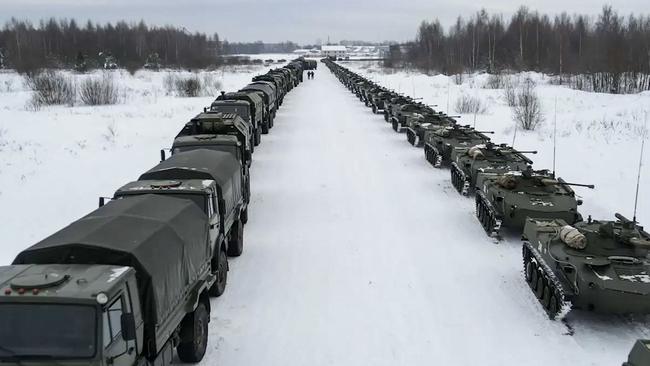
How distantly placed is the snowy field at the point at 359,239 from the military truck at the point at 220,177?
786 millimetres

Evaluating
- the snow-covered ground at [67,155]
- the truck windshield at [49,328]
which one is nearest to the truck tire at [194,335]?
the truck windshield at [49,328]

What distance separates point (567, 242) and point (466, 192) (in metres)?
7.25

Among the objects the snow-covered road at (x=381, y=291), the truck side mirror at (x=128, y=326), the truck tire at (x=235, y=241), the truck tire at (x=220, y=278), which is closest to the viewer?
the truck side mirror at (x=128, y=326)

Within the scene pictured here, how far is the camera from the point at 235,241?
12352mm

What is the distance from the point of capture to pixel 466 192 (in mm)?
17078

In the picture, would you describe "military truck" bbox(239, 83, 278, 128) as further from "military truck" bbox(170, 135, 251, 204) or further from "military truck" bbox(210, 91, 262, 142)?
"military truck" bbox(170, 135, 251, 204)

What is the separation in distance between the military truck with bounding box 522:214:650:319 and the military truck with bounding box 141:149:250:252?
17.5ft

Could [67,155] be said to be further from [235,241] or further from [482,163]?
[482,163]

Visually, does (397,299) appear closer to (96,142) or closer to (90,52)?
(96,142)

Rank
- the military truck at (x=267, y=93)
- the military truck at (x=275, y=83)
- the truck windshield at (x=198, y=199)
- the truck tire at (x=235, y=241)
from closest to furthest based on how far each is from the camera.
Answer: the truck windshield at (x=198, y=199) → the truck tire at (x=235, y=241) → the military truck at (x=267, y=93) → the military truck at (x=275, y=83)

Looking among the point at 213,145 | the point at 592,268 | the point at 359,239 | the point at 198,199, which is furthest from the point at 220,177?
the point at 592,268

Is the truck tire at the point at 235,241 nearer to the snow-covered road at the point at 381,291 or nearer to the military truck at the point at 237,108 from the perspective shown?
the snow-covered road at the point at 381,291

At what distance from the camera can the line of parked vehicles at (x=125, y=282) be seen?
5621 millimetres

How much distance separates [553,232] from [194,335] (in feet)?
20.6
